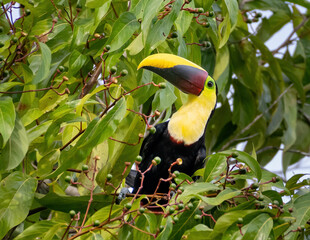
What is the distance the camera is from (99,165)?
2.93m

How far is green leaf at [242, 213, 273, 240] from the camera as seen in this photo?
235 cm

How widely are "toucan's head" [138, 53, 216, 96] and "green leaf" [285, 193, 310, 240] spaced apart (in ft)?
3.23

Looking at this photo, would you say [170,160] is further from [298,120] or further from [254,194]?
[298,120]

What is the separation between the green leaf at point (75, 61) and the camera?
9.82 ft

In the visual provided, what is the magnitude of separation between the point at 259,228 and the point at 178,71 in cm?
130

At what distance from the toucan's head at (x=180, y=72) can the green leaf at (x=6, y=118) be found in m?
0.75

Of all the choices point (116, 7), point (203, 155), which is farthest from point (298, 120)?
point (116, 7)

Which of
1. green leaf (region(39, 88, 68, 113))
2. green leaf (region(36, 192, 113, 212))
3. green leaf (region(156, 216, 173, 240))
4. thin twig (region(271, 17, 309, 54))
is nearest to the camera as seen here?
green leaf (region(156, 216, 173, 240))

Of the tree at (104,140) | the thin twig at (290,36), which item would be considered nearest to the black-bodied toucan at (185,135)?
the tree at (104,140)

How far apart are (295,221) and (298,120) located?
3.52m

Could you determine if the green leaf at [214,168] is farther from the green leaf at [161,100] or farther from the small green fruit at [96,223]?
the small green fruit at [96,223]

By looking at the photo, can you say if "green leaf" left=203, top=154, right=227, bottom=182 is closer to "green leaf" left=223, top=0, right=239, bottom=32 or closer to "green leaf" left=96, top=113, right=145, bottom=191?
"green leaf" left=96, top=113, right=145, bottom=191

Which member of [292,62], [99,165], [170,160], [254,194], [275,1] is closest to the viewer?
[254,194]

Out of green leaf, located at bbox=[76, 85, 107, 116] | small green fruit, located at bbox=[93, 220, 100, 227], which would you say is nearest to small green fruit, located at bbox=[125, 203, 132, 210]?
small green fruit, located at bbox=[93, 220, 100, 227]
